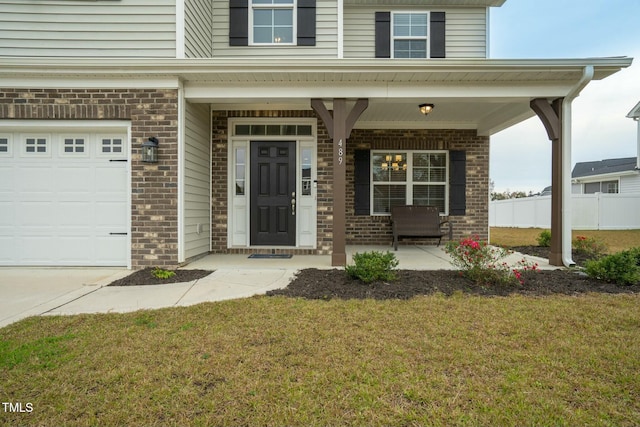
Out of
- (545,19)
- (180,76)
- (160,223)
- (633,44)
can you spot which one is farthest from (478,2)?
(633,44)

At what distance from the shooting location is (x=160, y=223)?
16.6 feet

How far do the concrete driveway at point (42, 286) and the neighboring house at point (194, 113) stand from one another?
0.29 metres

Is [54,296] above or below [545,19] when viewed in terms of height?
below

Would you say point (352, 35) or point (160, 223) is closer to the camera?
point (160, 223)

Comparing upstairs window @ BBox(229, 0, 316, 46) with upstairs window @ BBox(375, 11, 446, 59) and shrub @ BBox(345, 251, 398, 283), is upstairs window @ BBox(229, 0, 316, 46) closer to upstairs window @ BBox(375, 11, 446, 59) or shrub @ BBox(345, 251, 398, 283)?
upstairs window @ BBox(375, 11, 446, 59)

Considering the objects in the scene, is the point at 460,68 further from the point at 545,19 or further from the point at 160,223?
the point at 545,19

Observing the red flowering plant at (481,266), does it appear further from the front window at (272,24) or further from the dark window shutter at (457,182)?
the front window at (272,24)

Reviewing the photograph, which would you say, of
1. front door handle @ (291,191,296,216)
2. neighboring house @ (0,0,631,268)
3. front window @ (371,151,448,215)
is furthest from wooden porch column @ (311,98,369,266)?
front window @ (371,151,448,215)

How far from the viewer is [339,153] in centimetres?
512

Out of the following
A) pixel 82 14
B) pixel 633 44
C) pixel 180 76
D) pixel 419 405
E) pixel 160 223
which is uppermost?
pixel 633 44

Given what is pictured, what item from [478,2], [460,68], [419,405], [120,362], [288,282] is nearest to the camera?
[419,405]

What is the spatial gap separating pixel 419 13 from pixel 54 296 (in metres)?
8.53

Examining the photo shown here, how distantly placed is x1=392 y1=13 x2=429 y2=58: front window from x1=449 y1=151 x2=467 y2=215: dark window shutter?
97.6 inches

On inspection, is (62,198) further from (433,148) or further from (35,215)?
(433,148)
